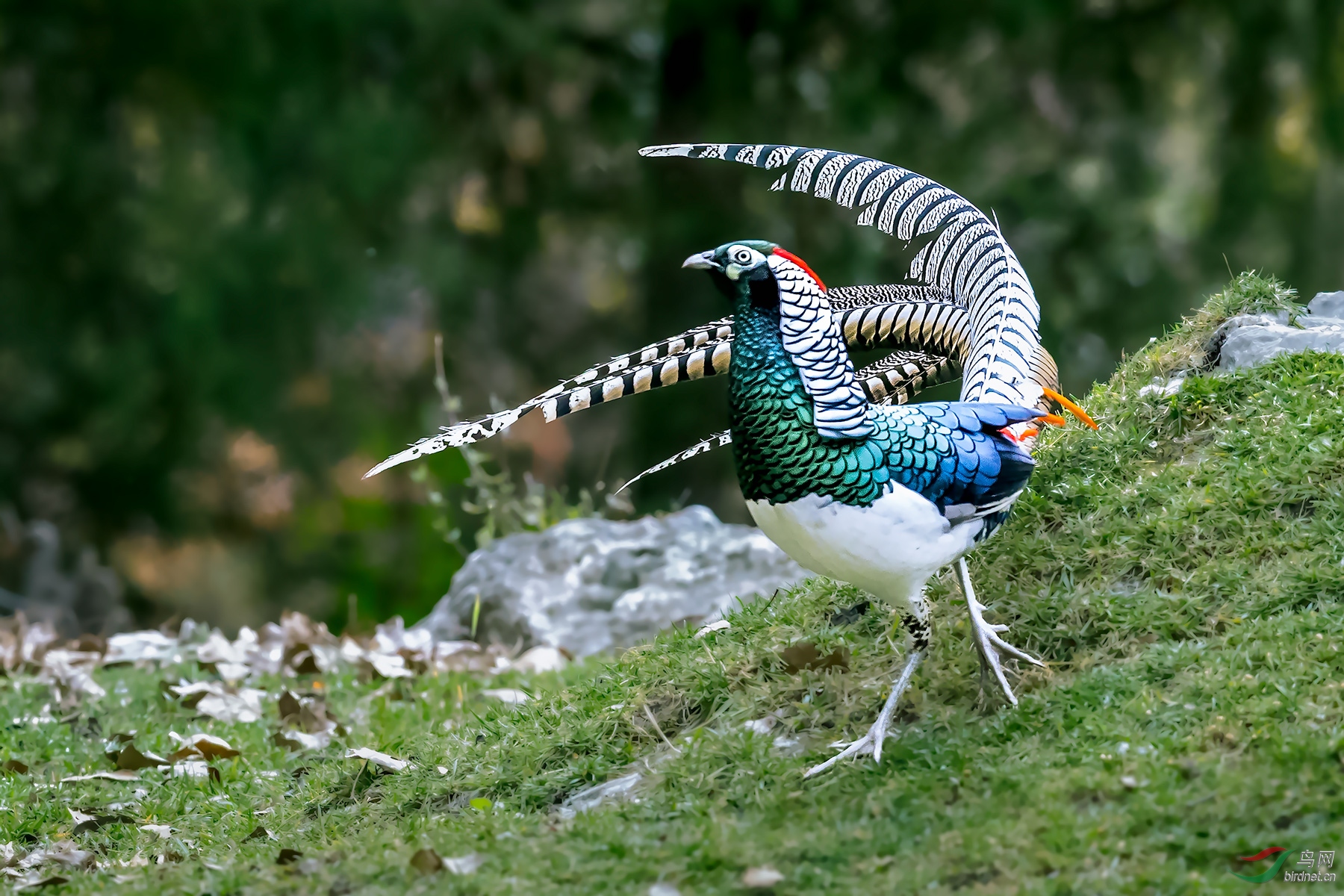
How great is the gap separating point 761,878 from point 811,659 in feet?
3.67

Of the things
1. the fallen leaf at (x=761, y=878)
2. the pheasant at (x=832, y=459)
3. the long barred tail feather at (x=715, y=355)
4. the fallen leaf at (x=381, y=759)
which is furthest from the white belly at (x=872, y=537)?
the fallen leaf at (x=381, y=759)

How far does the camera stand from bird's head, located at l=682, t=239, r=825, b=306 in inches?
110

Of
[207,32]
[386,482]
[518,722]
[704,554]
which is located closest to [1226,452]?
[518,722]

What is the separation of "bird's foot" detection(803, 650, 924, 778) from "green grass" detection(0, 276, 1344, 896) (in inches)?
1.5

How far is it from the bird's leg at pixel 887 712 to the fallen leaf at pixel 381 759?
4.51 feet

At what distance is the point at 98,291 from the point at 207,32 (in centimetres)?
184

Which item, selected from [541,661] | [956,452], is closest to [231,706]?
[541,661]

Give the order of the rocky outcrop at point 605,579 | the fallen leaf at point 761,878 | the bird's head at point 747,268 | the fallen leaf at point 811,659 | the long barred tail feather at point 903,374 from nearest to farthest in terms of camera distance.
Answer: the fallen leaf at point 761,878
the bird's head at point 747,268
the fallen leaf at point 811,659
the long barred tail feather at point 903,374
the rocky outcrop at point 605,579

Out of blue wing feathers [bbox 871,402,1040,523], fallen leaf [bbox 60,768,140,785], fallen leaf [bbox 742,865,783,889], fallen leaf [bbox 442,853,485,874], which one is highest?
blue wing feathers [bbox 871,402,1040,523]

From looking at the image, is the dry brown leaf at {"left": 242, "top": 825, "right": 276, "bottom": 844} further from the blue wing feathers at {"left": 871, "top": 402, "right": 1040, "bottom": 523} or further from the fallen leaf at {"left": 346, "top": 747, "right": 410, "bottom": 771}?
the blue wing feathers at {"left": 871, "top": 402, "right": 1040, "bottom": 523}

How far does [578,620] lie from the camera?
607 cm

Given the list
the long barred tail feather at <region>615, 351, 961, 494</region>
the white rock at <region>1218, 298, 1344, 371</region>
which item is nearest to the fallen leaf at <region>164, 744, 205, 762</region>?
the long barred tail feather at <region>615, 351, 961, 494</region>

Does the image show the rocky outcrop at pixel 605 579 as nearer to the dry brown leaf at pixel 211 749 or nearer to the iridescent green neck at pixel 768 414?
the dry brown leaf at pixel 211 749

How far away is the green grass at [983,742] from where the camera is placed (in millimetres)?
2482
